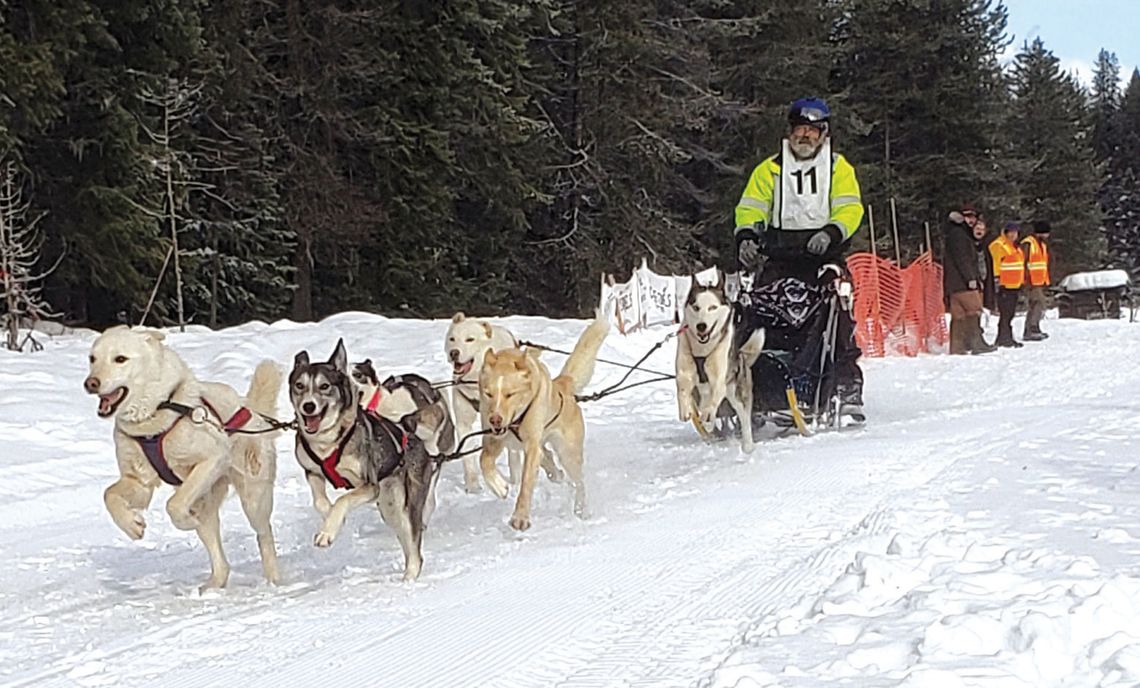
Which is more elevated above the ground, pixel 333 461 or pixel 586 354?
pixel 586 354

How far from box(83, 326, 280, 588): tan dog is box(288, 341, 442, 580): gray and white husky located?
265mm

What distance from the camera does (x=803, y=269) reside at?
898cm

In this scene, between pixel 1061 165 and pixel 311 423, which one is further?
pixel 1061 165

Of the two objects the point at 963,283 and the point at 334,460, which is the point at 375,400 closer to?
the point at 334,460

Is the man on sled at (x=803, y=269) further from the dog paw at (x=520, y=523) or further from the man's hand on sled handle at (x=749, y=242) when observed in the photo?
the dog paw at (x=520, y=523)

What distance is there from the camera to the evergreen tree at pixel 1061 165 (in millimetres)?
47438

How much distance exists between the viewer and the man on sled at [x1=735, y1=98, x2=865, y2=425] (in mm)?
8570

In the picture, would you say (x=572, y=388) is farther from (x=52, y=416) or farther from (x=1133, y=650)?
(x=52, y=416)

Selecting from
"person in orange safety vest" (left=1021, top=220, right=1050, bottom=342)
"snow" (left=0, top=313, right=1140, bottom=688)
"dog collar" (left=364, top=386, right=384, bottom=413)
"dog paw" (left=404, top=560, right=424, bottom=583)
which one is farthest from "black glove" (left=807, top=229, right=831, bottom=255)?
"person in orange safety vest" (left=1021, top=220, right=1050, bottom=342)

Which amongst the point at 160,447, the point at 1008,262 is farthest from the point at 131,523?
the point at 1008,262

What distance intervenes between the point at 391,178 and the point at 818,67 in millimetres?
13976

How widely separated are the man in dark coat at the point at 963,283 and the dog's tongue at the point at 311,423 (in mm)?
12488

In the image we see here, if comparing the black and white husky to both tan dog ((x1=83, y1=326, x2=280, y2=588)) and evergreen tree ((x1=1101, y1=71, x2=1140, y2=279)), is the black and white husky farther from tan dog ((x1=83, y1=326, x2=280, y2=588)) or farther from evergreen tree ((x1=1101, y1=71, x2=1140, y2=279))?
evergreen tree ((x1=1101, y1=71, x2=1140, y2=279))

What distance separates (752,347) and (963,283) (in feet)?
27.0
